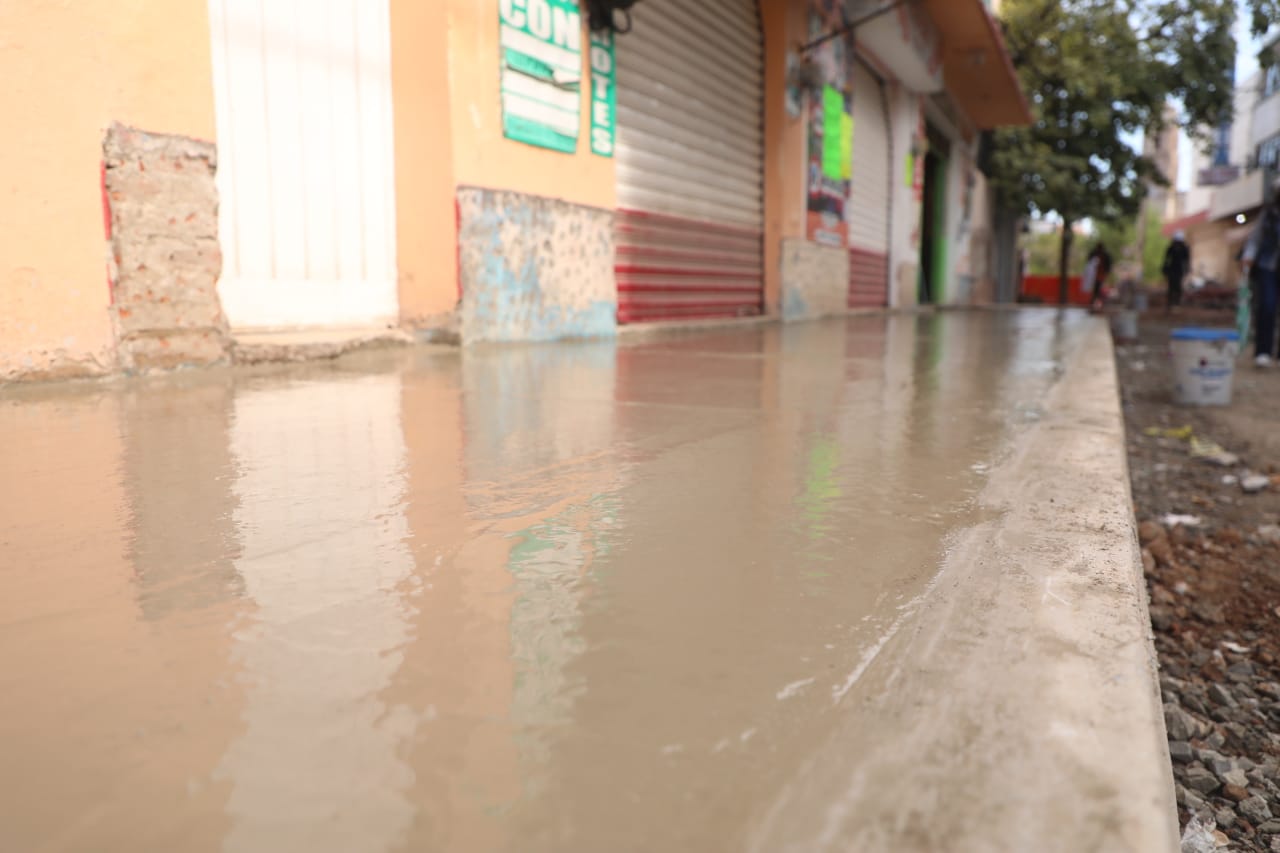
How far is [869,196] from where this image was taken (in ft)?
35.0

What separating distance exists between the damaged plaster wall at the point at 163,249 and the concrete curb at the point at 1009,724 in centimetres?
269

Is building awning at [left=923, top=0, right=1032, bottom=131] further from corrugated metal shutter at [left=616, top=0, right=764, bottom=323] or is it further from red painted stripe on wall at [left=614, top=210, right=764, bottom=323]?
red painted stripe on wall at [left=614, top=210, right=764, bottom=323]

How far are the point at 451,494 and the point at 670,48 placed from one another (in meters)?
5.54

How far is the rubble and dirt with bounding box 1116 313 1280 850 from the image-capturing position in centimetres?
122

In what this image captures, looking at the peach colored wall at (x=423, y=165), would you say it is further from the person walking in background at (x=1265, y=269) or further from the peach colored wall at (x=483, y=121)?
the person walking in background at (x=1265, y=269)

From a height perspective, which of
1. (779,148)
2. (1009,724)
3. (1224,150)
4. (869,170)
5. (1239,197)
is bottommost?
(1009,724)

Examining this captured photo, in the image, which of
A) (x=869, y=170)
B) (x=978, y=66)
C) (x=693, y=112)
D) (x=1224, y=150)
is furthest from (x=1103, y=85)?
(x=1224, y=150)

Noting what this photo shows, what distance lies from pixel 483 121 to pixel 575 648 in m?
3.73

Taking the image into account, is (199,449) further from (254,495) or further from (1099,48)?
(1099,48)

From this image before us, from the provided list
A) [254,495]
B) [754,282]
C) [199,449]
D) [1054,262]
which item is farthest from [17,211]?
[1054,262]

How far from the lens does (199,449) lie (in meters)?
1.75

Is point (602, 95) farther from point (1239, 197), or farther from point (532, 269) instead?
point (1239, 197)

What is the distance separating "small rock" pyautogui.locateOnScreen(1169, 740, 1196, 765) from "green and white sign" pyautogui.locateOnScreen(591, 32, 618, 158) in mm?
4332

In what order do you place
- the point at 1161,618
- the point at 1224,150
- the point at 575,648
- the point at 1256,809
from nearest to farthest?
the point at 575,648
the point at 1256,809
the point at 1161,618
the point at 1224,150
